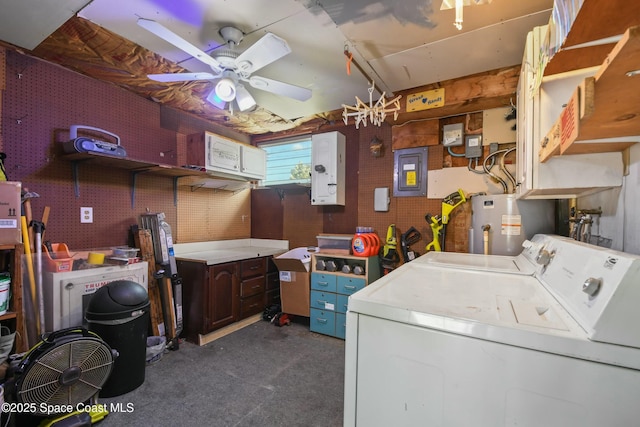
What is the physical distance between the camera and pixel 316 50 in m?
2.20

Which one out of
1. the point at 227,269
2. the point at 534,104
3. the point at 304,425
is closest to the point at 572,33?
the point at 534,104

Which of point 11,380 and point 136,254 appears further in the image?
point 136,254

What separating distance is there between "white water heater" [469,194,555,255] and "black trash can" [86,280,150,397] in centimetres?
264

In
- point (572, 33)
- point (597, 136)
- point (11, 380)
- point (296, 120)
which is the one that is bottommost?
point (11, 380)

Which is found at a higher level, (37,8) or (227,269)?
(37,8)

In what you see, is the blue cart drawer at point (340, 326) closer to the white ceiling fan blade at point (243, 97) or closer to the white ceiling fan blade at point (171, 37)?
the white ceiling fan blade at point (243, 97)

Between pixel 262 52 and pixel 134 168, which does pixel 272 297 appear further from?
pixel 262 52

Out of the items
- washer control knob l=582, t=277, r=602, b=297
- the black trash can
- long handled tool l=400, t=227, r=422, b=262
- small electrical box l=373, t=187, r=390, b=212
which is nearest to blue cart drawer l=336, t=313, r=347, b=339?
long handled tool l=400, t=227, r=422, b=262

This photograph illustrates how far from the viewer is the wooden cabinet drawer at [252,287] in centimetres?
333

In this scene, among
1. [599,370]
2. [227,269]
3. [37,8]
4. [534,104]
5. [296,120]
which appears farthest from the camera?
[296,120]

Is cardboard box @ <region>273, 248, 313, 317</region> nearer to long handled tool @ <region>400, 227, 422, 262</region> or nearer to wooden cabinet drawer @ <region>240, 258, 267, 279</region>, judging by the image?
wooden cabinet drawer @ <region>240, 258, 267, 279</region>

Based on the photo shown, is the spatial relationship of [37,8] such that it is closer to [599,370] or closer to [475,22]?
[475,22]

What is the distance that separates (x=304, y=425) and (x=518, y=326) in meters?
1.58

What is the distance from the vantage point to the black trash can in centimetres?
203
